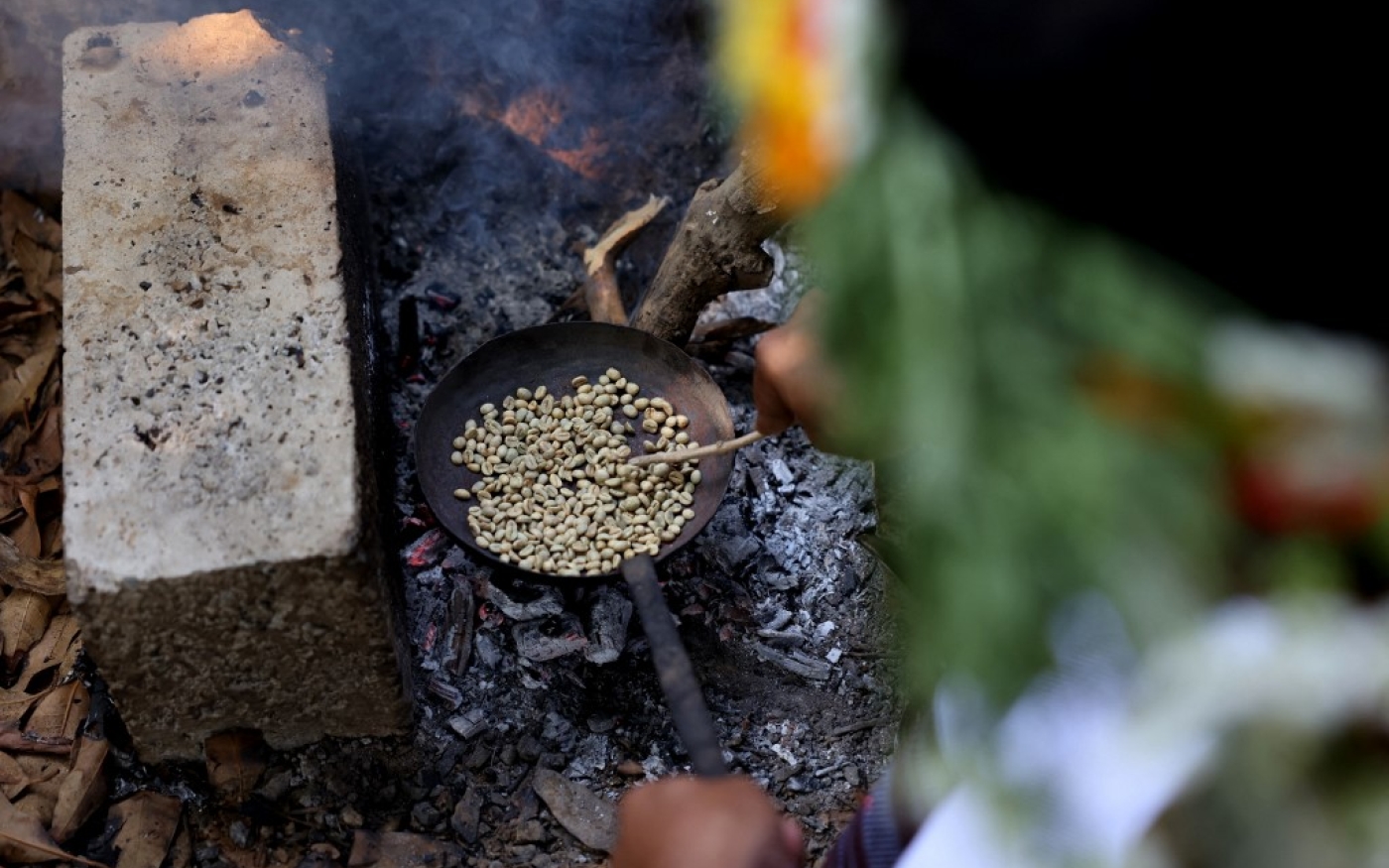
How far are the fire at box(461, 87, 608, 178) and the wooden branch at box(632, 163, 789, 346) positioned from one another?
77cm

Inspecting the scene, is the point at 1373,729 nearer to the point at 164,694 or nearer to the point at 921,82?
the point at 921,82

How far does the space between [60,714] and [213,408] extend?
1.10 metres

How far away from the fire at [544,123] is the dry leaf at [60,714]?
225 cm

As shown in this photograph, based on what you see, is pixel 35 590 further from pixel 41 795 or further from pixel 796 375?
pixel 796 375

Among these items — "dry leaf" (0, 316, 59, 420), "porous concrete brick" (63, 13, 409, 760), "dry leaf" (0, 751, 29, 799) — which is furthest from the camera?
"dry leaf" (0, 316, 59, 420)

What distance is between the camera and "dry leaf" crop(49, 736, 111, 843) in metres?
2.85

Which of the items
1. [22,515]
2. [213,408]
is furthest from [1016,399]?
[22,515]

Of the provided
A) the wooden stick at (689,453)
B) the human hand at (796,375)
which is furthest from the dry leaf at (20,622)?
the human hand at (796,375)

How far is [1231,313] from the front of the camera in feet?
3.41

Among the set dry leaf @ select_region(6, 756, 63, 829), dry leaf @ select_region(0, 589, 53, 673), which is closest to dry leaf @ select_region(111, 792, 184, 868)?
dry leaf @ select_region(6, 756, 63, 829)

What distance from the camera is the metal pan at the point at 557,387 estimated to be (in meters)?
3.21

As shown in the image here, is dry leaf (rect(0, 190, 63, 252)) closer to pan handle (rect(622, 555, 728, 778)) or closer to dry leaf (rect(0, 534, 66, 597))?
dry leaf (rect(0, 534, 66, 597))

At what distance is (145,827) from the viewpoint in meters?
2.87

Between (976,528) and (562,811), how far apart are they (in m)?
2.24
